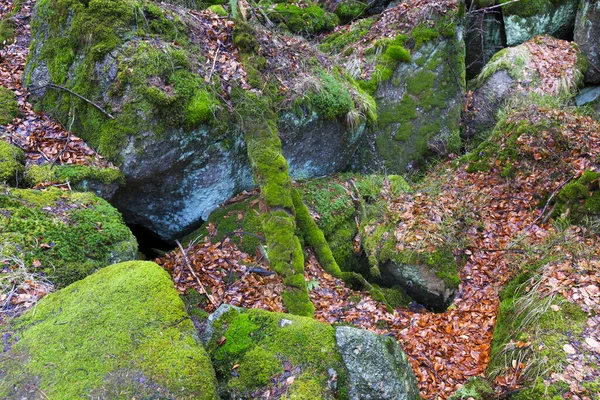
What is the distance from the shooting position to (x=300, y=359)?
138 inches

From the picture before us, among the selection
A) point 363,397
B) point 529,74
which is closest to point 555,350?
point 363,397

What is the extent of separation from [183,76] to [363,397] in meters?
4.98

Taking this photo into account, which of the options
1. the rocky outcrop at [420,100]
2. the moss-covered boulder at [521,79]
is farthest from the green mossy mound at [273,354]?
the moss-covered boulder at [521,79]

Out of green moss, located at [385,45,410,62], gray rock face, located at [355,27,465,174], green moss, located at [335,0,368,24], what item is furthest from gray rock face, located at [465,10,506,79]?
green moss, located at [335,0,368,24]

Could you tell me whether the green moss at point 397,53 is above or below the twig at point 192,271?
above

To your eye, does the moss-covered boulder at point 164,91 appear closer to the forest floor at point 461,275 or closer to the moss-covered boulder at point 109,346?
the forest floor at point 461,275

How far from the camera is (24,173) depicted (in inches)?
198

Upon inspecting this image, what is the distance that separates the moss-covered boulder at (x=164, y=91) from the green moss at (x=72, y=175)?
23cm

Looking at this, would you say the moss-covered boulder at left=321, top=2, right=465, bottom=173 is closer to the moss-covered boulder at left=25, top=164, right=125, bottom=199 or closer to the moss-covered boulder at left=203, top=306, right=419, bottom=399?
the moss-covered boulder at left=25, top=164, right=125, bottom=199

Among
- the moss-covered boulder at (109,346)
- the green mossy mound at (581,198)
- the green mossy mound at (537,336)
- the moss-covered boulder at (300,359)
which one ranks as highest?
the moss-covered boulder at (109,346)

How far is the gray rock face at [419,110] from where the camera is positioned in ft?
31.7

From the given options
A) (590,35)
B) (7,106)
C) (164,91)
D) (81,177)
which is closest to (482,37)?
(590,35)

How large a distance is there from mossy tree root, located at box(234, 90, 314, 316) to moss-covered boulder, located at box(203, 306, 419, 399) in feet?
4.18

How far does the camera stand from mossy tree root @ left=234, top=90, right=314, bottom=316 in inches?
202
